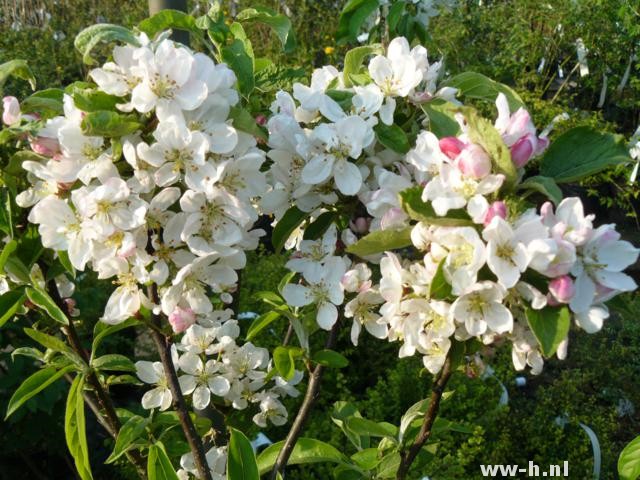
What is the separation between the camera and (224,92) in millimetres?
903

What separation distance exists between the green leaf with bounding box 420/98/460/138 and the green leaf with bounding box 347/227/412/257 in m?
0.13

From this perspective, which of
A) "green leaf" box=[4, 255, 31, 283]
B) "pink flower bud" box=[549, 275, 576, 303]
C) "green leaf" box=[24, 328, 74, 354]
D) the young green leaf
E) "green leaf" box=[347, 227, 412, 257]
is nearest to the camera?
"pink flower bud" box=[549, 275, 576, 303]

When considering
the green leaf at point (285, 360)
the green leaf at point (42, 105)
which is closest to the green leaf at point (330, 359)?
the green leaf at point (285, 360)

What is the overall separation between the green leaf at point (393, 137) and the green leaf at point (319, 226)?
0.14 metres

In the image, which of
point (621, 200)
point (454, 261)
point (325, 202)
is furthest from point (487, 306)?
point (621, 200)

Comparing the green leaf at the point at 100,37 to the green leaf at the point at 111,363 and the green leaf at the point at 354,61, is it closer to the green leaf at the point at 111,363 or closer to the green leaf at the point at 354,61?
the green leaf at the point at 354,61

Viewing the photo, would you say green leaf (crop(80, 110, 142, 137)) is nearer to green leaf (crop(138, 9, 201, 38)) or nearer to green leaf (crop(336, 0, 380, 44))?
green leaf (crop(138, 9, 201, 38))

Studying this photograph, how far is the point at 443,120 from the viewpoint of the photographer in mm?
929

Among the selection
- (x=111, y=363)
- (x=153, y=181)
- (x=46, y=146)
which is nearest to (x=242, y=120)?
(x=153, y=181)

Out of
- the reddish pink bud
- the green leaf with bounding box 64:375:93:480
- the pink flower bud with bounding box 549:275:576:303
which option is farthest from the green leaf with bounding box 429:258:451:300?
the green leaf with bounding box 64:375:93:480

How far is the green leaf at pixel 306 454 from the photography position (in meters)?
1.21

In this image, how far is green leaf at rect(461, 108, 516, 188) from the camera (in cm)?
82

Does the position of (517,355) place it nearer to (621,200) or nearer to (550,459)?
(550,459)

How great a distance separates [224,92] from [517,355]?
480 millimetres
